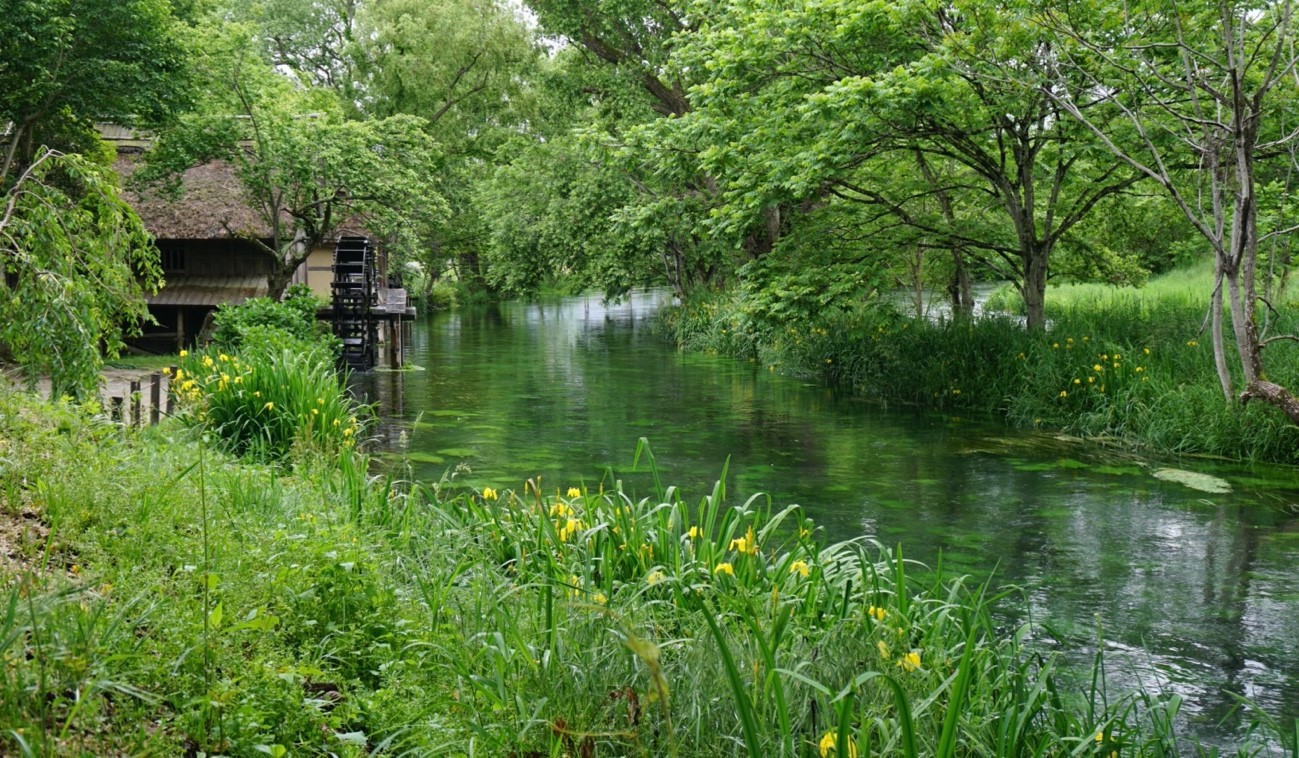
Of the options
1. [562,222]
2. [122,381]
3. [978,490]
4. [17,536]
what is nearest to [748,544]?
[17,536]

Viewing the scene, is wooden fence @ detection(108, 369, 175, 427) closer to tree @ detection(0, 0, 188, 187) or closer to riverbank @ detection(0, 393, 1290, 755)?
riverbank @ detection(0, 393, 1290, 755)

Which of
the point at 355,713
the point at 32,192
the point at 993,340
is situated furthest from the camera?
the point at 993,340

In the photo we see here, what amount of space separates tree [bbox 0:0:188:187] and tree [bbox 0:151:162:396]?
7806 mm

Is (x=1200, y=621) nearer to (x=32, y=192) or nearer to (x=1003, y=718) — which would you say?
(x=1003, y=718)

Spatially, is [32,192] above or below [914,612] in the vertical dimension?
above

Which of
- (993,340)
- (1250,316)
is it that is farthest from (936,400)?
(1250,316)

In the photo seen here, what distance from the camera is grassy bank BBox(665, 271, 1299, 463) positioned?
11.8 meters

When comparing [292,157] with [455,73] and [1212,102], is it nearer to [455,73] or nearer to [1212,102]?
[1212,102]

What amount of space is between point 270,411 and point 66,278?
8.35 feet

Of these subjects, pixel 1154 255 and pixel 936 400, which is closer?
pixel 936 400

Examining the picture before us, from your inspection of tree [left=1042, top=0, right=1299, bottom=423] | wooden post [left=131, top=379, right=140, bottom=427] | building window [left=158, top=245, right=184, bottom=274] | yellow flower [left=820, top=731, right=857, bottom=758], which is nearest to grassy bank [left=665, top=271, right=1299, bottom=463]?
tree [left=1042, top=0, right=1299, bottom=423]

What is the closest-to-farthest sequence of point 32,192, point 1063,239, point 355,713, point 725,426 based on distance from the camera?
point 355,713 → point 32,192 → point 725,426 → point 1063,239

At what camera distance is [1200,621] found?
21.2 feet

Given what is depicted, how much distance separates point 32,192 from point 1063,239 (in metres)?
13.8
